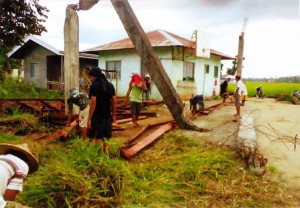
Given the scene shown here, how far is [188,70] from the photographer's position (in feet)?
55.3

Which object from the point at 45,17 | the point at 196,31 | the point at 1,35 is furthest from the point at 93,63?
the point at 1,35

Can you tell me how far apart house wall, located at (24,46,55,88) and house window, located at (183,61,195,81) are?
9.53 metres

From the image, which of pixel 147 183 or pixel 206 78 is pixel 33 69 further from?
pixel 147 183

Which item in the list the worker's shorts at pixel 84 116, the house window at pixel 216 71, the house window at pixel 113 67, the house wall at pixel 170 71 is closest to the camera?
the worker's shorts at pixel 84 116

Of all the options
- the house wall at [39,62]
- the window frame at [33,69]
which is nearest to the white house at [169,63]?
the house wall at [39,62]

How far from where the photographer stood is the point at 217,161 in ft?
15.2

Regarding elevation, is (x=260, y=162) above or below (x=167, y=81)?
below

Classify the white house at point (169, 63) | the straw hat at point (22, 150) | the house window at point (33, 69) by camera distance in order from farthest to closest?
the house window at point (33, 69) → the white house at point (169, 63) → the straw hat at point (22, 150)

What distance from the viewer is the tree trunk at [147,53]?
568cm

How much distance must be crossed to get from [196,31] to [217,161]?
10967mm

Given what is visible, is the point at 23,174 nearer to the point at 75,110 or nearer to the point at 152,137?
the point at 152,137

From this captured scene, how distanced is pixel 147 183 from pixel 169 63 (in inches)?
472

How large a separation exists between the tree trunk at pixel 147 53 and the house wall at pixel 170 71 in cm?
892

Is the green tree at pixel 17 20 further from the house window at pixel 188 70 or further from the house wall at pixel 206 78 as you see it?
the house wall at pixel 206 78
